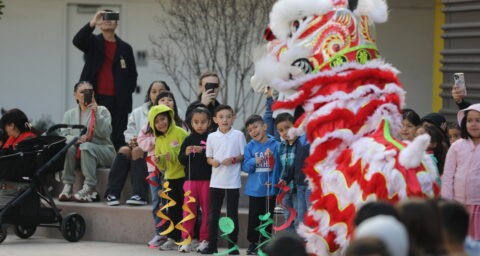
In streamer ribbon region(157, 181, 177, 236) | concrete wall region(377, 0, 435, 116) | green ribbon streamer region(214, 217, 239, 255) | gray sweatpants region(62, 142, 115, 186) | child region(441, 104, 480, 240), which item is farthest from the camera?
concrete wall region(377, 0, 435, 116)

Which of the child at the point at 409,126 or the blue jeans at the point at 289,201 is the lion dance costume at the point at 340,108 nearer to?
the child at the point at 409,126

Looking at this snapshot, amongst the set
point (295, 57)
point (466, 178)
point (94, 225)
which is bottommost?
point (94, 225)

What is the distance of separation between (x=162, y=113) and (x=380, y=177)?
3.67m

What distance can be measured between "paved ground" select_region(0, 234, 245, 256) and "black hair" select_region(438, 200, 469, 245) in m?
4.60

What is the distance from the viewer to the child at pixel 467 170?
22.0ft

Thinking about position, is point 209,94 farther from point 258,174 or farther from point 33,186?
point 33,186

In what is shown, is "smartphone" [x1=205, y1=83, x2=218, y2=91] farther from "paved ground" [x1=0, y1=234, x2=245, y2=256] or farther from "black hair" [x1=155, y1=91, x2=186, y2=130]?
"paved ground" [x1=0, y1=234, x2=245, y2=256]

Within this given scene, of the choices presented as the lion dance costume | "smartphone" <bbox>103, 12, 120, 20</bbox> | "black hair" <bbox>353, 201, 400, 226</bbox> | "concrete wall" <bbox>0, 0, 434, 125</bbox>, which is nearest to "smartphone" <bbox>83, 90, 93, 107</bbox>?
"smartphone" <bbox>103, 12, 120, 20</bbox>

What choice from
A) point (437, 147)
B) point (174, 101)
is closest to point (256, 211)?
point (174, 101)

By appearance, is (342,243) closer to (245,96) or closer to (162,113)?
(162,113)

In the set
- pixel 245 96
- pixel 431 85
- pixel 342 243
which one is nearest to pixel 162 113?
pixel 342 243

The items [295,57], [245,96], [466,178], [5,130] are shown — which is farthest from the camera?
[245,96]

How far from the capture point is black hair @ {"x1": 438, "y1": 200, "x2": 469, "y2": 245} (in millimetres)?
3453

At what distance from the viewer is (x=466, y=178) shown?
673cm
